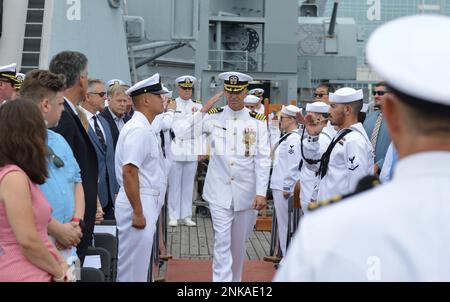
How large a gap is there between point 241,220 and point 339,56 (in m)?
20.2

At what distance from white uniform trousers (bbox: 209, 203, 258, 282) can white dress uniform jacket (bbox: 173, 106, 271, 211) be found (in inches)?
3.9

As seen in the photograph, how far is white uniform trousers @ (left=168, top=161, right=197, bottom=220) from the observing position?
11.4 meters

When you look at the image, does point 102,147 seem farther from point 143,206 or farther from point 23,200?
point 23,200

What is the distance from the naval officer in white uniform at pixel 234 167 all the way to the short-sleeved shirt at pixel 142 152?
121 cm

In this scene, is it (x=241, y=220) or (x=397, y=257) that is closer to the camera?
(x=397, y=257)

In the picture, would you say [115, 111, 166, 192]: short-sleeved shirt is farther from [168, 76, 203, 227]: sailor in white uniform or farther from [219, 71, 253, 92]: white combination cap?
[168, 76, 203, 227]: sailor in white uniform

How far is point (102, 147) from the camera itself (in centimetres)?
691

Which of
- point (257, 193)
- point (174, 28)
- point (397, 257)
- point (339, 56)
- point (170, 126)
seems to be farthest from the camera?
point (339, 56)

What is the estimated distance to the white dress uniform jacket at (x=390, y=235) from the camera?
1435mm

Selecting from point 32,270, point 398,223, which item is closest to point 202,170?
point 32,270

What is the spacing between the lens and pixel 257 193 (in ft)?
23.7

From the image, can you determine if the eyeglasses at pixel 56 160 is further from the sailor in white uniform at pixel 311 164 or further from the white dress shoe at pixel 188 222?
the white dress shoe at pixel 188 222

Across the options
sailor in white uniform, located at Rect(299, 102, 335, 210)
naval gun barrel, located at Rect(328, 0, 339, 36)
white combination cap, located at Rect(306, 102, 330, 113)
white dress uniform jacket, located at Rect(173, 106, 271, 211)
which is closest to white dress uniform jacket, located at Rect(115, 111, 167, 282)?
white dress uniform jacket, located at Rect(173, 106, 271, 211)

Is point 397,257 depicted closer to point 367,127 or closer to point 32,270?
point 32,270
